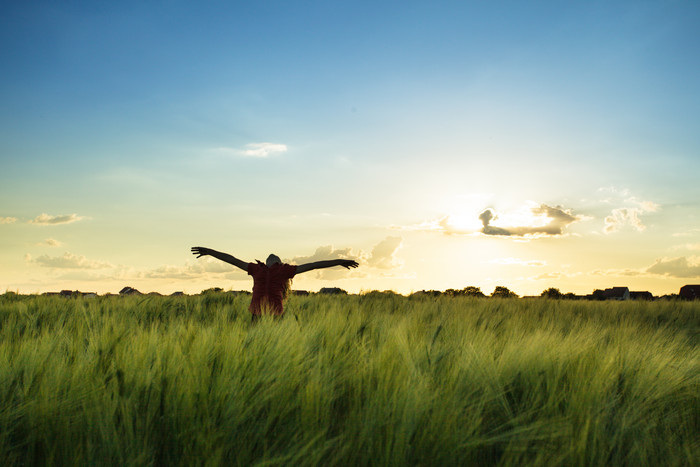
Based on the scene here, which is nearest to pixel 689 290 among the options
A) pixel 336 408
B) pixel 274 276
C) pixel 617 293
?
pixel 617 293

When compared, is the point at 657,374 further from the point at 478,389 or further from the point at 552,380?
the point at 478,389

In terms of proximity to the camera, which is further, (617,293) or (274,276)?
(617,293)

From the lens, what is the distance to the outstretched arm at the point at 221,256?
682cm

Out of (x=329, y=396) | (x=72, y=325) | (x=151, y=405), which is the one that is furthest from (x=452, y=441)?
(x=72, y=325)

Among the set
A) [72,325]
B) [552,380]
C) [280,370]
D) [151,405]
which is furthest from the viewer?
[72,325]

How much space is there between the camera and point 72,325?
5.55 metres

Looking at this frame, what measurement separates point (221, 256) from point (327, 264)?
1.67m

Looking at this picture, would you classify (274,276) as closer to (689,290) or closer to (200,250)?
(200,250)

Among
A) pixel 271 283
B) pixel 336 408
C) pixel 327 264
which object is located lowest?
pixel 336 408

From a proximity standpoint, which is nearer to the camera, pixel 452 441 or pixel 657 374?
pixel 452 441

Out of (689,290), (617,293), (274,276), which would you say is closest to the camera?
(274,276)

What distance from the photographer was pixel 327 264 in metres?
6.46

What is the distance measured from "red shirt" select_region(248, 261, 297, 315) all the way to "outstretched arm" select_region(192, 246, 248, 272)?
385mm

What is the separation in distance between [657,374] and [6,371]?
3.65m
